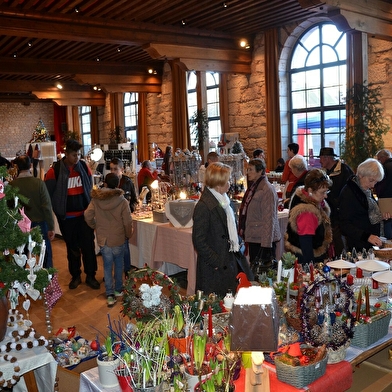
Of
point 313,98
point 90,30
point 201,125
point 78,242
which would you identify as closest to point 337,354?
point 78,242

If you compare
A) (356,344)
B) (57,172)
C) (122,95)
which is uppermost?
(122,95)

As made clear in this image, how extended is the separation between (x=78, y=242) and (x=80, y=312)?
39.1 inches

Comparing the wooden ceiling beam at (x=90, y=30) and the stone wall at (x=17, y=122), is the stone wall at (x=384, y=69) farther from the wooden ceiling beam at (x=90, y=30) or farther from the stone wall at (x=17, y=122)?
the stone wall at (x=17, y=122)

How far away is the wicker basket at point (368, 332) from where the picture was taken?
214 cm

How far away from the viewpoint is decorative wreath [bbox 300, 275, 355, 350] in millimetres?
1985

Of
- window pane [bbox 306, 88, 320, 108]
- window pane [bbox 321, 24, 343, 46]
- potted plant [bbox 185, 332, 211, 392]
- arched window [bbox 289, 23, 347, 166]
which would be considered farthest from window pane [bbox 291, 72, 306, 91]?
potted plant [bbox 185, 332, 211, 392]

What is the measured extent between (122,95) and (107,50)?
16.3 feet

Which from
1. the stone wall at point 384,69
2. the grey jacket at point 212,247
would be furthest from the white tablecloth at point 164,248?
the stone wall at point 384,69

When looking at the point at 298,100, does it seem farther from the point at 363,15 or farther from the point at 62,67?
the point at 62,67

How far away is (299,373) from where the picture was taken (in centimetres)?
181

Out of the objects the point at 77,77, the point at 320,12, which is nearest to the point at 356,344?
the point at 320,12

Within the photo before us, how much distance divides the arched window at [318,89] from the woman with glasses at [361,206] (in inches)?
235

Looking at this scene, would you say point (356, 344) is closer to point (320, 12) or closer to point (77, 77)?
point (320, 12)

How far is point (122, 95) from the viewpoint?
1634cm
